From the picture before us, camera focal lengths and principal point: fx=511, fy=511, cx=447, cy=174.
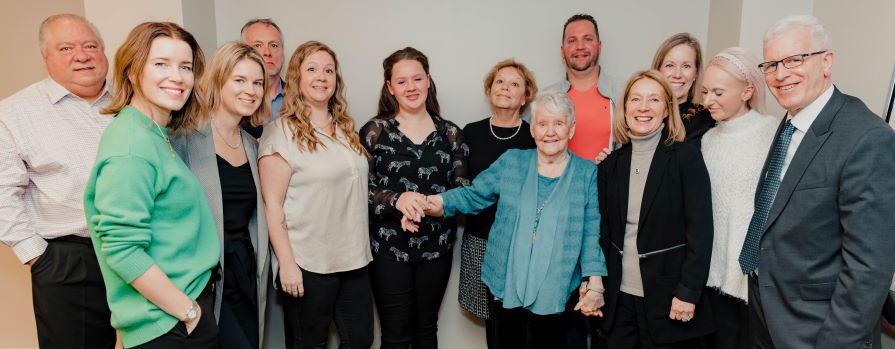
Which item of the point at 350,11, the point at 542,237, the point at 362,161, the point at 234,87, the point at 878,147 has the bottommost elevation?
the point at 542,237

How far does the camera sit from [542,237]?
2156 mm

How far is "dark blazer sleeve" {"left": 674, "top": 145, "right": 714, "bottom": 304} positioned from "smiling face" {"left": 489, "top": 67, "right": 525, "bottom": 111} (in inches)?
37.1

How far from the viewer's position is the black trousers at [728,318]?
212cm

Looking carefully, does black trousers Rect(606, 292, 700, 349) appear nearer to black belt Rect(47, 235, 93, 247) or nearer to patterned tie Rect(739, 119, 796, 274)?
patterned tie Rect(739, 119, 796, 274)

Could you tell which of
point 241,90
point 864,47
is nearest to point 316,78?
point 241,90

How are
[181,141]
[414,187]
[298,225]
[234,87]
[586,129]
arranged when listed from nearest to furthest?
[181,141] → [234,87] → [298,225] → [414,187] → [586,129]

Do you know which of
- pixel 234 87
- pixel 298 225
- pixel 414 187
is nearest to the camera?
pixel 234 87

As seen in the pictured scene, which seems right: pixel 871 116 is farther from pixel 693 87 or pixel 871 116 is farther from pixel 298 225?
pixel 298 225

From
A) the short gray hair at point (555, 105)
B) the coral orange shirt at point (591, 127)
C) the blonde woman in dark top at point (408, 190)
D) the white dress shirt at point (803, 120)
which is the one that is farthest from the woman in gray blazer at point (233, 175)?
the white dress shirt at point (803, 120)

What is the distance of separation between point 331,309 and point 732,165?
6.13 ft

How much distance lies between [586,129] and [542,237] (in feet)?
3.18

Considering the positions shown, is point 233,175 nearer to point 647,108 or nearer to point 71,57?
point 71,57

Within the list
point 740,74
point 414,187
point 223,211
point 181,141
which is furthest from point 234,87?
point 740,74

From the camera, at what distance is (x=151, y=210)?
1451mm
